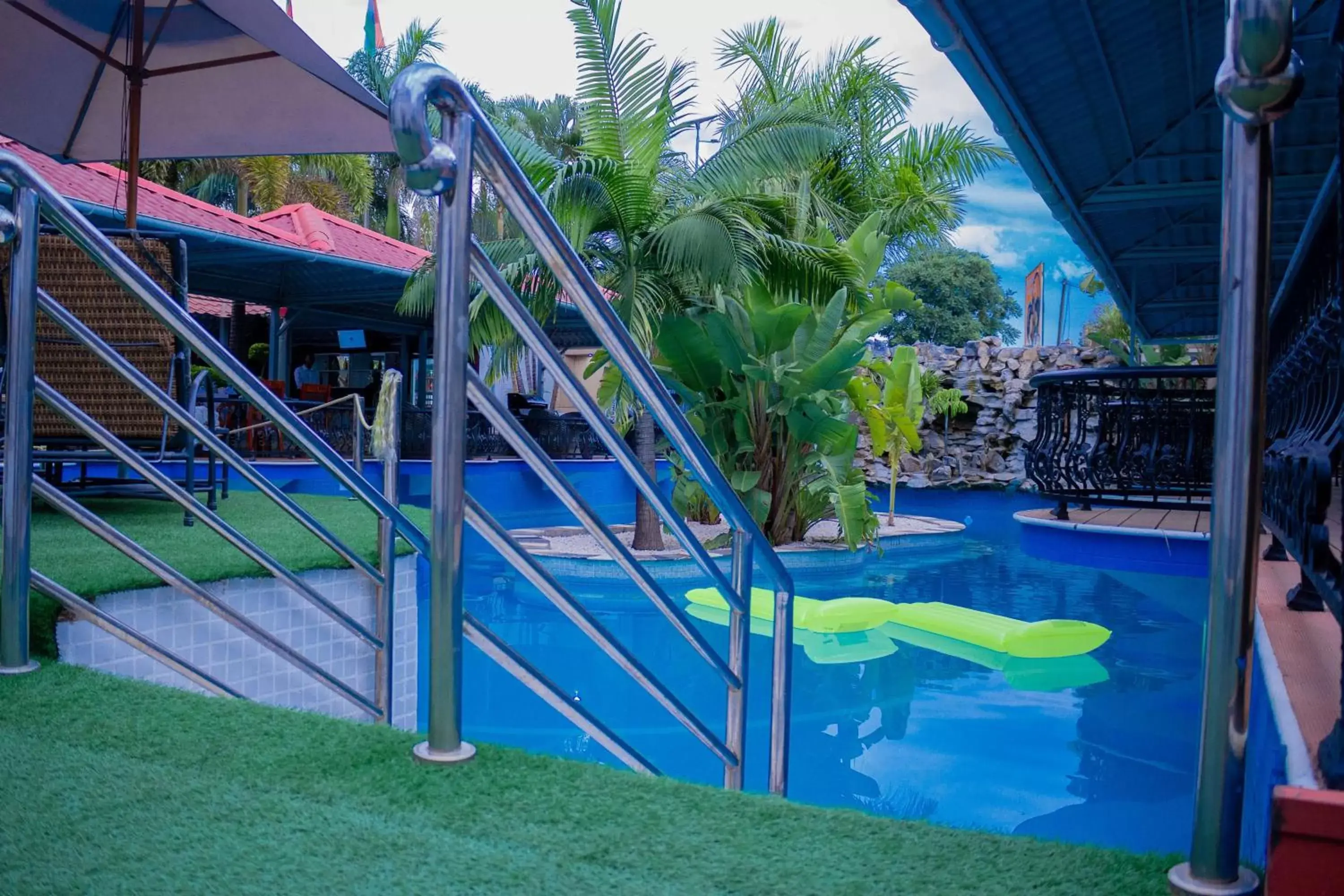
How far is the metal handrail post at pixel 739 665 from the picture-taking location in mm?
2395

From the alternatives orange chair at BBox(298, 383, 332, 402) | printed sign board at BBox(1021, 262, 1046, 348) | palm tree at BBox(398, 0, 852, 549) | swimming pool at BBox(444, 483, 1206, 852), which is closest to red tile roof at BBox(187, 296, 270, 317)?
orange chair at BBox(298, 383, 332, 402)

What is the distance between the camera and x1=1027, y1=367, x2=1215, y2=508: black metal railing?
5.34 meters

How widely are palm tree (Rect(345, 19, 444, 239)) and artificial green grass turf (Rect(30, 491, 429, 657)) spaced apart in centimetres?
1356

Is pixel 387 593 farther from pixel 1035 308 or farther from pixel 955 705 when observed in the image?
pixel 1035 308

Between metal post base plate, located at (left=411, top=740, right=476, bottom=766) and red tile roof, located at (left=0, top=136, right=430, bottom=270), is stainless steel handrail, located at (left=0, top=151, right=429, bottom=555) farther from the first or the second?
red tile roof, located at (left=0, top=136, right=430, bottom=270)

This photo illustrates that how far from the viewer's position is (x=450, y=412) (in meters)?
1.48

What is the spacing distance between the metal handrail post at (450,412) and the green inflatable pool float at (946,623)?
5.66 meters

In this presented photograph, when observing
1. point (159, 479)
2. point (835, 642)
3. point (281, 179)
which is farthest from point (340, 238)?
point (159, 479)

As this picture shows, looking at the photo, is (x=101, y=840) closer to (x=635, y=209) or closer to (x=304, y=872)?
(x=304, y=872)

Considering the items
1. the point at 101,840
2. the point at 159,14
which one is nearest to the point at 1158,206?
the point at 159,14

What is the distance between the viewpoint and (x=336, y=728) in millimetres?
1762

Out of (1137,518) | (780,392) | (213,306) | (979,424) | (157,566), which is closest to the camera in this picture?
(157,566)

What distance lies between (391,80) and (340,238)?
3.65m

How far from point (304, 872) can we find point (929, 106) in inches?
4426
